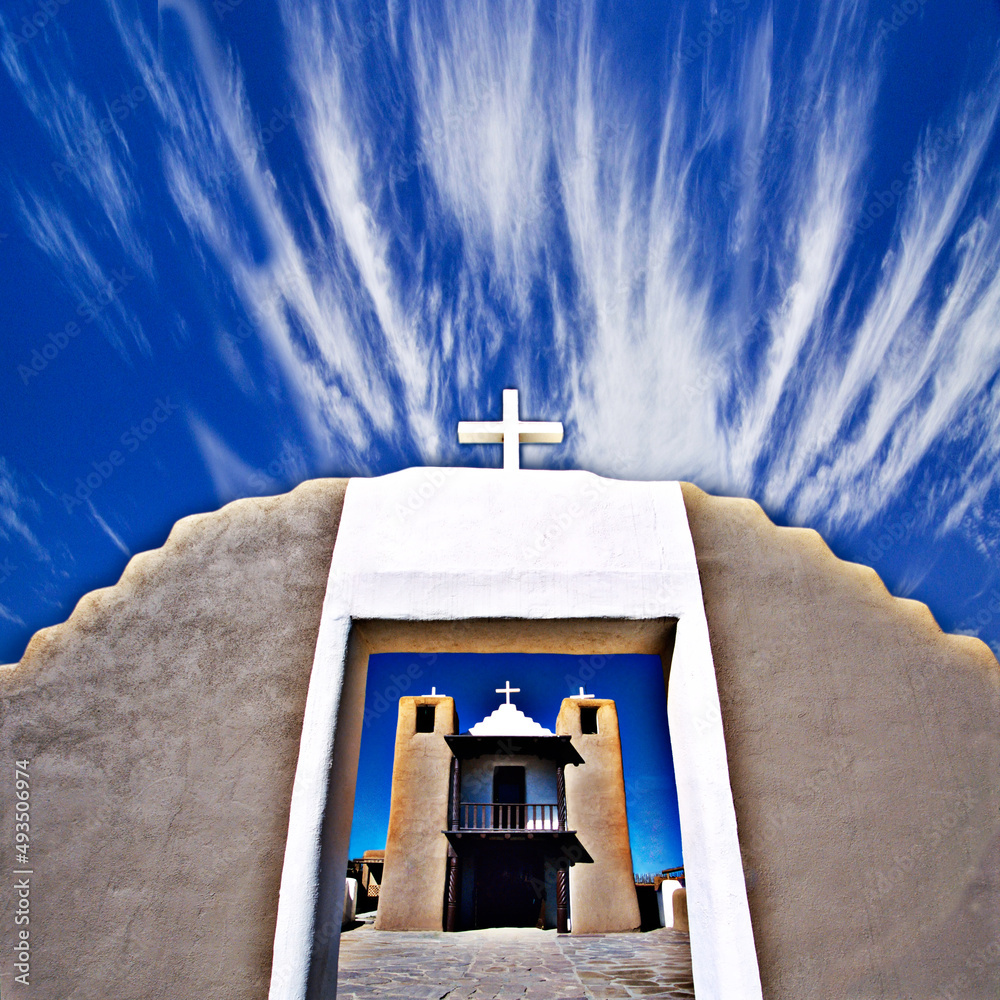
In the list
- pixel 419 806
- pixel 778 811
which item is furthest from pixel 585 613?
pixel 419 806

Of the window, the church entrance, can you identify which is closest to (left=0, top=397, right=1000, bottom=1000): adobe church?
the window

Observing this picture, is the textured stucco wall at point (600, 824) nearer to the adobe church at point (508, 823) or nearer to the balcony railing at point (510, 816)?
the adobe church at point (508, 823)

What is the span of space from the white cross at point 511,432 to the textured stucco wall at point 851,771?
126cm

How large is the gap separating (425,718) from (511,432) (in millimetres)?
15296

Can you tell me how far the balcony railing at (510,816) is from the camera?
16.4 meters

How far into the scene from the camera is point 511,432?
4457 millimetres

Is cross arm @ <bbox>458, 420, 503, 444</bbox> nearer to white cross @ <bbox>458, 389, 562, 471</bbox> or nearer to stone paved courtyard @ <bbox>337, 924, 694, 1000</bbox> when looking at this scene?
white cross @ <bbox>458, 389, 562, 471</bbox>

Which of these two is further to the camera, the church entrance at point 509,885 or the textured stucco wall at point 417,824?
the church entrance at point 509,885

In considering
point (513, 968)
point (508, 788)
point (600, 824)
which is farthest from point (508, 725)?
point (513, 968)

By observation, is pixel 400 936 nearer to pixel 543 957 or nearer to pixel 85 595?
pixel 543 957

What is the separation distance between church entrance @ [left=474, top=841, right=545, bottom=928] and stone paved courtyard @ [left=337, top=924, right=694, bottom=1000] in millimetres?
4599

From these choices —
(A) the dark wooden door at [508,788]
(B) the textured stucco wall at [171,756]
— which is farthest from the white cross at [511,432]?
(A) the dark wooden door at [508,788]

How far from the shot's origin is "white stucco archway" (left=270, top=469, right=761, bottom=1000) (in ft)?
9.55

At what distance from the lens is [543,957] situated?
8.85 m
